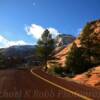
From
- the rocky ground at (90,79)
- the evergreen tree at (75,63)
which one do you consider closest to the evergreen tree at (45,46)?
the evergreen tree at (75,63)

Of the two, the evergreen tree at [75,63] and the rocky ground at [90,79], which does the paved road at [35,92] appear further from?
the evergreen tree at [75,63]

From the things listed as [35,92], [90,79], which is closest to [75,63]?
[90,79]

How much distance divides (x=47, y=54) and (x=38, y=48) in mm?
3000

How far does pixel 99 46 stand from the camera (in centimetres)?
6219

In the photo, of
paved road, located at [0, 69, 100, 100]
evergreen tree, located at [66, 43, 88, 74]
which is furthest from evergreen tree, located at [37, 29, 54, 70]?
paved road, located at [0, 69, 100, 100]

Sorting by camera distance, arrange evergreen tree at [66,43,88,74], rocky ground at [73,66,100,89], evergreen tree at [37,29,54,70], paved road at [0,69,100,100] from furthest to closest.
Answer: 1. evergreen tree at [37,29,54,70]
2. evergreen tree at [66,43,88,74]
3. rocky ground at [73,66,100,89]
4. paved road at [0,69,100,100]

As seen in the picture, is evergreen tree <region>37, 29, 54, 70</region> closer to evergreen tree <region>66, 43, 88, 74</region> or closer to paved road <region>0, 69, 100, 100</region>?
evergreen tree <region>66, 43, 88, 74</region>

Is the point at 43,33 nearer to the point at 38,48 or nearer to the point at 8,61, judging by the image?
the point at 38,48

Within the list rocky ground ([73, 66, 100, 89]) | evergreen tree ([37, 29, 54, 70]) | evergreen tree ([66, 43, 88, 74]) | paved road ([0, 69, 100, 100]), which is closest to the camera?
paved road ([0, 69, 100, 100])

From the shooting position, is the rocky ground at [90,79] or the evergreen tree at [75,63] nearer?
the rocky ground at [90,79]

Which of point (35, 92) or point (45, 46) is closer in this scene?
point (35, 92)

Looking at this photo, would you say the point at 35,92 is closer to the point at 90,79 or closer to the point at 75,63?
the point at 90,79

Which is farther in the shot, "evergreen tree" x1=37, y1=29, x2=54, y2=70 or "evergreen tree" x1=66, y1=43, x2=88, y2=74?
"evergreen tree" x1=37, y1=29, x2=54, y2=70

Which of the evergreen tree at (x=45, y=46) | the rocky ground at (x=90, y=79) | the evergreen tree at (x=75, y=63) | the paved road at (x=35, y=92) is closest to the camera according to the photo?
the paved road at (x=35, y=92)
